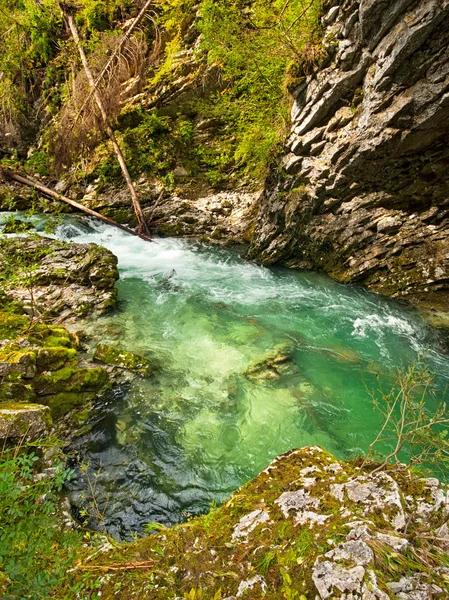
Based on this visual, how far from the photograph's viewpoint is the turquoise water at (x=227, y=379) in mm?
3787

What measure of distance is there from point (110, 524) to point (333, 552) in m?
2.70

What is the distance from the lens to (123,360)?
532 centimetres

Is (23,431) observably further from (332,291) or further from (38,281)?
(332,291)

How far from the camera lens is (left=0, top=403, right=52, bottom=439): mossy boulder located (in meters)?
2.95

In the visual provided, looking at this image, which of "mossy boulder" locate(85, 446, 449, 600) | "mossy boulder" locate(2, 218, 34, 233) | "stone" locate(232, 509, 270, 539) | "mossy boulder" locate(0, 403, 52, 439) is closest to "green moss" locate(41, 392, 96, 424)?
"mossy boulder" locate(0, 403, 52, 439)

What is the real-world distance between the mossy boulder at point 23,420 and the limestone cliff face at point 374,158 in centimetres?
737

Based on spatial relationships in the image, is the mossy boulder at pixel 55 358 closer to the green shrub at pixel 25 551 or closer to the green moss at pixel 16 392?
the green moss at pixel 16 392

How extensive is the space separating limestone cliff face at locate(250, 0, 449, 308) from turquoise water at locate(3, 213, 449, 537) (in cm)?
103

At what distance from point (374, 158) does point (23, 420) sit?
7614mm

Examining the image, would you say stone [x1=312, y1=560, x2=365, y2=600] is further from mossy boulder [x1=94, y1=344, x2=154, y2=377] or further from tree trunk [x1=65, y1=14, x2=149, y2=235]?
tree trunk [x1=65, y1=14, x2=149, y2=235]

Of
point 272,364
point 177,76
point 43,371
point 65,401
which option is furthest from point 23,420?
point 177,76

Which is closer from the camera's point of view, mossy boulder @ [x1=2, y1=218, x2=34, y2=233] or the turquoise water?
the turquoise water

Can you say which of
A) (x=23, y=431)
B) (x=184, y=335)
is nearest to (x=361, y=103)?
(x=184, y=335)

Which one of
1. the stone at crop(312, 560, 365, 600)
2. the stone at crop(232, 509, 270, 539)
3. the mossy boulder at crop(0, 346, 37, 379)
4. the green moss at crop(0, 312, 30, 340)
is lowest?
the green moss at crop(0, 312, 30, 340)
